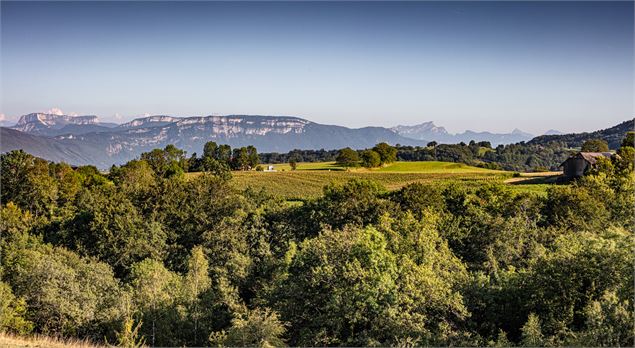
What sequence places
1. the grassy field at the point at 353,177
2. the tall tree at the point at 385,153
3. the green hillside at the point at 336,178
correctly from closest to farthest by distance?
1. the grassy field at the point at 353,177
2. the green hillside at the point at 336,178
3. the tall tree at the point at 385,153

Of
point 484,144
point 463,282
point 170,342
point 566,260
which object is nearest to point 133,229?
point 170,342

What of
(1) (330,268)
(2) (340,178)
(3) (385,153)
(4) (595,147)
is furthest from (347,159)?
(1) (330,268)

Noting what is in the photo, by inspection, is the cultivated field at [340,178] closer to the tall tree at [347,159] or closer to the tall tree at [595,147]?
the tall tree at [347,159]

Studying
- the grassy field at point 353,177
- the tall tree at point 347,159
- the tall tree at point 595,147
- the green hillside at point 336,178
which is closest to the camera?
the grassy field at point 353,177

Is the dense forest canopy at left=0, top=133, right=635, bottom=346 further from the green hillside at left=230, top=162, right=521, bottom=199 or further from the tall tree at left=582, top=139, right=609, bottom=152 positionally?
the tall tree at left=582, top=139, right=609, bottom=152

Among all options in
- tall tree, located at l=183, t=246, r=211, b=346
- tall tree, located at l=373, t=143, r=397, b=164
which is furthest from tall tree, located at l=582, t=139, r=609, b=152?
tall tree, located at l=183, t=246, r=211, b=346

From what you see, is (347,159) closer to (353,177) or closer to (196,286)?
(353,177)

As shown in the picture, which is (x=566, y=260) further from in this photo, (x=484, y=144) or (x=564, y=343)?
(x=484, y=144)

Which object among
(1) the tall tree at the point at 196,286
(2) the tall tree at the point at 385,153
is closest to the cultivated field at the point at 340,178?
(2) the tall tree at the point at 385,153
